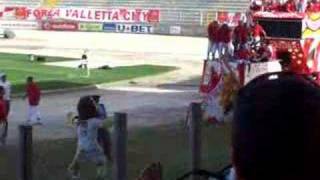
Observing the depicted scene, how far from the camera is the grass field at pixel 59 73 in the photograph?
29.8 metres

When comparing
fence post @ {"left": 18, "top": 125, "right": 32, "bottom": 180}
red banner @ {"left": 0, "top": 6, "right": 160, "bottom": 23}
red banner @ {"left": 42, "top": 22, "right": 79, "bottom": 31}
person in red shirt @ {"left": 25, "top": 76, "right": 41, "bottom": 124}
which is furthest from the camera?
red banner @ {"left": 42, "top": 22, "right": 79, "bottom": 31}

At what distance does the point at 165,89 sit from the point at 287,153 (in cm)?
2829

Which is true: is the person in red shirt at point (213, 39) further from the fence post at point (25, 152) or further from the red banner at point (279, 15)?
the fence post at point (25, 152)

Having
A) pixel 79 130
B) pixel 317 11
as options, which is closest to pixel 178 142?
pixel 79 130

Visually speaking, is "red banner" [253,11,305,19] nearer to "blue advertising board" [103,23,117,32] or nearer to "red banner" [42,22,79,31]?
"blue advertising board" [103,23,117,32]

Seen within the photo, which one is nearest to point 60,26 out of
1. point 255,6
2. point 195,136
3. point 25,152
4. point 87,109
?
point 255,6

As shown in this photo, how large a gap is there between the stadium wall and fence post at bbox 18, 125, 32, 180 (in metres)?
58.9

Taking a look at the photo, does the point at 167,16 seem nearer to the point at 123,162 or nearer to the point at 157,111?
the point at 157,111

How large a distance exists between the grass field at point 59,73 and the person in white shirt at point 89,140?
16.0 m

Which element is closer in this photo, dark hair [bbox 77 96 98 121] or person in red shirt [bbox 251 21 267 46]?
dark hair [bbox 77 96 98 121]

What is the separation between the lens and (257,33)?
21.3 metres

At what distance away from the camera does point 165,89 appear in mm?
30109

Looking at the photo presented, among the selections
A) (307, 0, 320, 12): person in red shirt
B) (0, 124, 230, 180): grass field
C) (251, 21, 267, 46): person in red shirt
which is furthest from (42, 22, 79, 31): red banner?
(0, 124, 230, 180): grass field

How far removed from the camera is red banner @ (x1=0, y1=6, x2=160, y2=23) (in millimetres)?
67375
